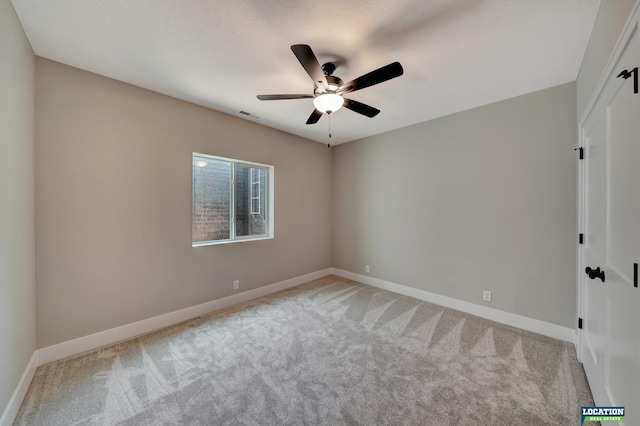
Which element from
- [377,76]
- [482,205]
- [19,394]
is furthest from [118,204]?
[482,205]

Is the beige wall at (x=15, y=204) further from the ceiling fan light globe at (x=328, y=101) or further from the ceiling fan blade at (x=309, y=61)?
the ceiling fan light globe at (x=328, y=101)

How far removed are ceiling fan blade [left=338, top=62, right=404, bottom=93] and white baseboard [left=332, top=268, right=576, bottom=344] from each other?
295cm

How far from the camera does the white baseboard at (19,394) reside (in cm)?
144

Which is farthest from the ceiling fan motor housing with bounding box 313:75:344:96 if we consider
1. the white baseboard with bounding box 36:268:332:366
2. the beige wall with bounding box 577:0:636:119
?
the white baseboard with bounding box 36:268:332:366

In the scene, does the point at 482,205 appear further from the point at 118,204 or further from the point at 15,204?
the point at 15,204

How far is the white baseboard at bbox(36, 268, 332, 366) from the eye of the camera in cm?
213

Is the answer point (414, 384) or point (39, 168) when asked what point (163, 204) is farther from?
point (414, 384)

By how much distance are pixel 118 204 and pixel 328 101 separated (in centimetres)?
236

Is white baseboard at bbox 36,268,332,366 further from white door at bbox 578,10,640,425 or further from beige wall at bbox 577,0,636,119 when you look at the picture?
beige wall at bbox 577,0,636,119

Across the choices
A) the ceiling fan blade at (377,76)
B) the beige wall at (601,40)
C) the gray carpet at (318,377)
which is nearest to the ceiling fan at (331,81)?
the ceiling fan blade at (377,76)

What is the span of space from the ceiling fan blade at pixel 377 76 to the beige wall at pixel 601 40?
1.04 m

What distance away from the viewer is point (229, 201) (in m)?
3.51

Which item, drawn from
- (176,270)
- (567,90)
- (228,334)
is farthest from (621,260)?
(176,270)

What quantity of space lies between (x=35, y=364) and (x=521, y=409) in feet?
12.3
